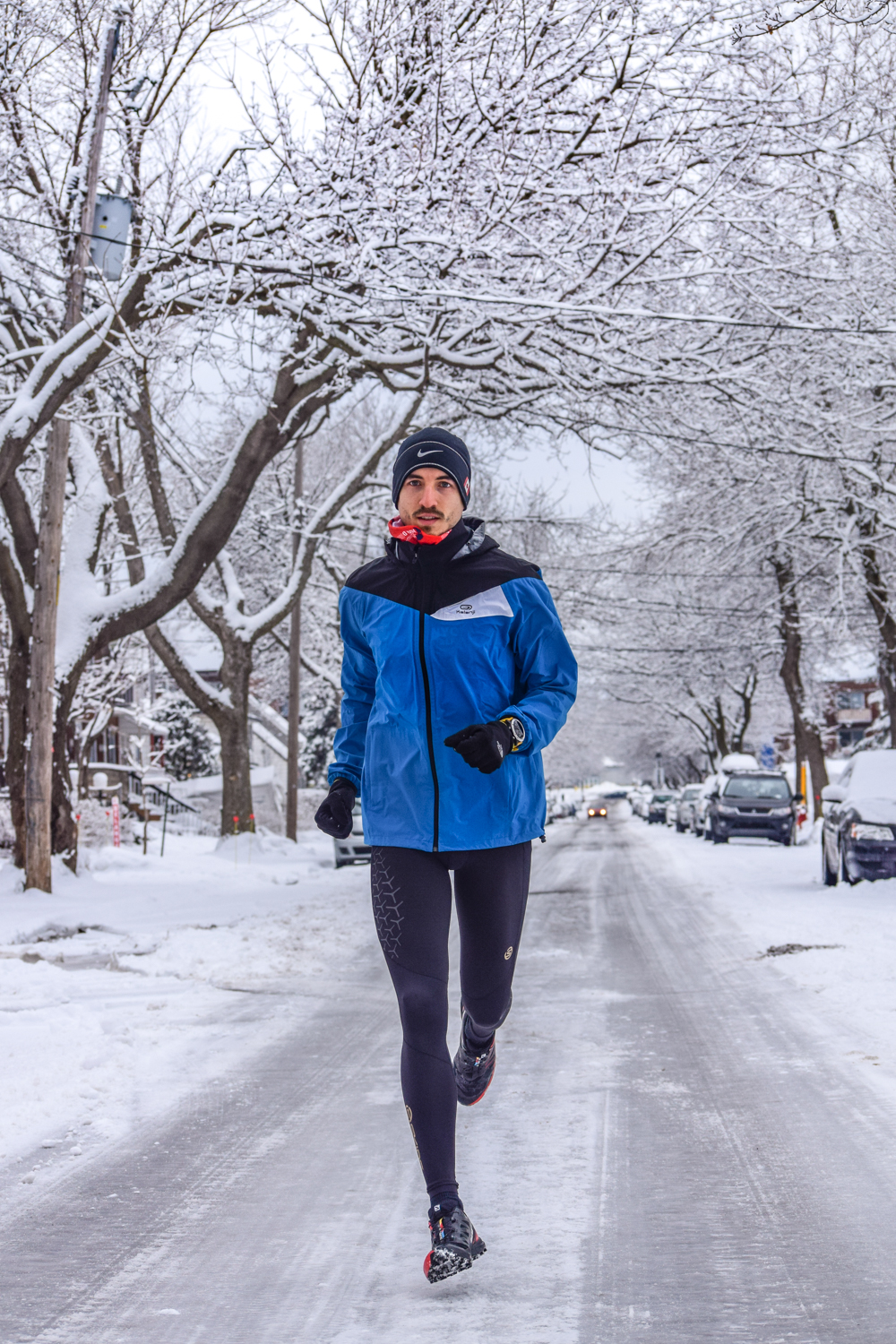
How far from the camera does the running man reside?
3092 millimetres

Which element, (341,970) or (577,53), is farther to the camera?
(577,53)

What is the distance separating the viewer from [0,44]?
1186 cm

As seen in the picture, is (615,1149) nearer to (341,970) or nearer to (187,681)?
(341,970)

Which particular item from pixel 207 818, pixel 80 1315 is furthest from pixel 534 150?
pixel 207 818

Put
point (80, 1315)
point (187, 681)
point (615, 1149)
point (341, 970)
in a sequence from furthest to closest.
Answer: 1. point (187, 681)
2. point (341, 970)
3. point (615, 1149)
4. point (80, 1315)

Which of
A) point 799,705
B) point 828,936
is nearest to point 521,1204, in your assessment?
A: point 828,936

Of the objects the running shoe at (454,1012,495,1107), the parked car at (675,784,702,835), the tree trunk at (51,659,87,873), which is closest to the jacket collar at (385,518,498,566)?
the running shoe at (454,1012,495,1107)

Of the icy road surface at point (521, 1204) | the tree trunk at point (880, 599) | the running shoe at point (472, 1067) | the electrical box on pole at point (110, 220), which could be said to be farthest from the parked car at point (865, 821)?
the running shoe at point (472, 1067)

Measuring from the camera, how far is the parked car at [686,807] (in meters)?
38.1

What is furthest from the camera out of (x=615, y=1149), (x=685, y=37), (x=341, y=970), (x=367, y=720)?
(x=685, y=37)

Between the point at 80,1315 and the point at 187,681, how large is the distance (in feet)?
66.1

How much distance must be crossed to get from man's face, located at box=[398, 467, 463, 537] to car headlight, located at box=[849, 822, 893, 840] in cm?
1025

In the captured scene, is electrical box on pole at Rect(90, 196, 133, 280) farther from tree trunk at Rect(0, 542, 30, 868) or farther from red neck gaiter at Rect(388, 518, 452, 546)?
red neck gaiter at Rect(388, 518, 452, 546)

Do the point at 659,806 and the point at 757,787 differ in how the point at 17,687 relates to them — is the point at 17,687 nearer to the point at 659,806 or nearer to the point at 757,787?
the point at 757,787
